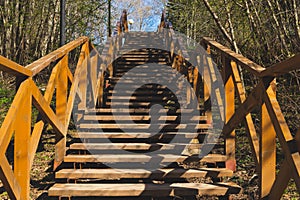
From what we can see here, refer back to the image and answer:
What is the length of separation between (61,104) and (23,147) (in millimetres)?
1218

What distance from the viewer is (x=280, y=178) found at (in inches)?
93.6

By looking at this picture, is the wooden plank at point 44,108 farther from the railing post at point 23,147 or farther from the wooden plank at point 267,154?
the wooden plank at point 267,154

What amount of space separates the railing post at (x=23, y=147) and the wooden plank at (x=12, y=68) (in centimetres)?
12

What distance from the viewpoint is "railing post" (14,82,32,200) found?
8.11 feet

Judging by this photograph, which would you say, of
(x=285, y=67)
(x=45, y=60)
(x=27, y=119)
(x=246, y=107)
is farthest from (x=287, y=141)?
(x=45, y=60)

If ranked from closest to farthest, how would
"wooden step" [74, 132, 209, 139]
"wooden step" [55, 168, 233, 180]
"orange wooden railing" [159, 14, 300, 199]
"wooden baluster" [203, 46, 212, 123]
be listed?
1. "orange wooden railing" [159, 14, 300, 199]
2. "wooden step" [55, 168, 233, 180]
3. "wooden step" [74, 132, 209, 139]
4. "wooden baluster" [203, 46, 212, 123]

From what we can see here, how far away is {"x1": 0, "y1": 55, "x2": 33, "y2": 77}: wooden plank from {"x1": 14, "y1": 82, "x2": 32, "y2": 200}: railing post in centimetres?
12

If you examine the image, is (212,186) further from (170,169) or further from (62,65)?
(62,65)

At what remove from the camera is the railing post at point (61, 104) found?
11.5ft

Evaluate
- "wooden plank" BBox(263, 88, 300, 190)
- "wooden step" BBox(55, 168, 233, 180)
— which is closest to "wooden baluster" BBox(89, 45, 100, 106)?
"wooden step" BBox(55, 168, 233, 180)

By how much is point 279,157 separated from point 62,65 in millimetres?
2779

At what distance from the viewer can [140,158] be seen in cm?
347

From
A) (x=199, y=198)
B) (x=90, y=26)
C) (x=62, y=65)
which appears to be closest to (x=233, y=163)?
(x=199, y=198)

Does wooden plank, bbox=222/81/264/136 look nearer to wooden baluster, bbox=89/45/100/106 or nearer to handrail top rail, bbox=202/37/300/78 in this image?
handrail top rail, bbox=202/37/300/78
